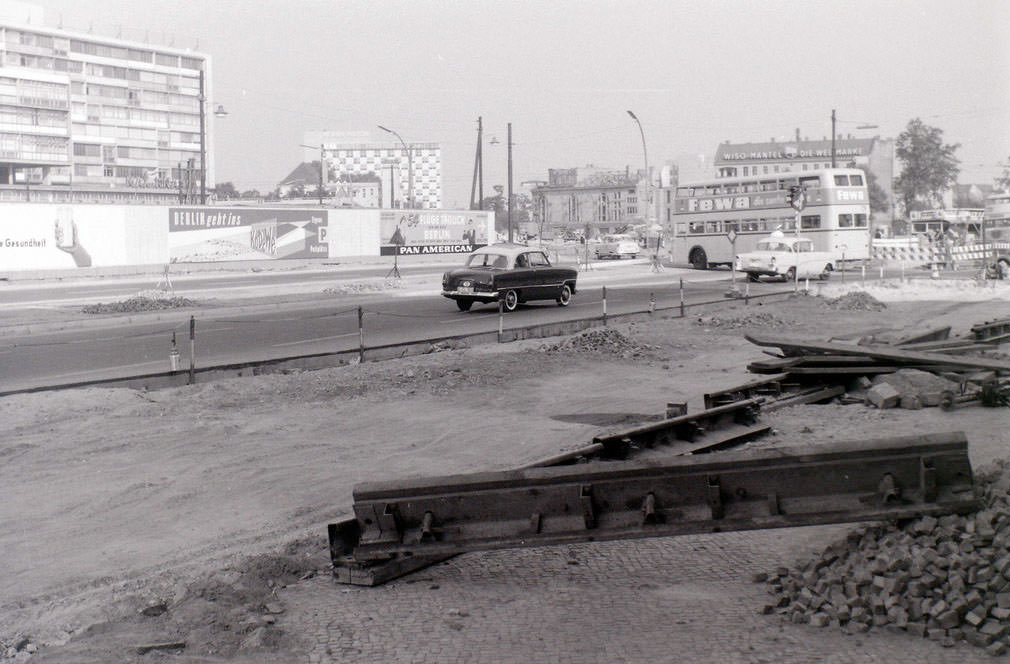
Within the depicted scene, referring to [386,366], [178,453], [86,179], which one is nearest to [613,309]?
[386,366]

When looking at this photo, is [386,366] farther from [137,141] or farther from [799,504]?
[137,141]

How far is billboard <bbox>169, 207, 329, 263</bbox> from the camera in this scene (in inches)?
1944

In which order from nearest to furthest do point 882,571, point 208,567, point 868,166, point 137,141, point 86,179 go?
1. point 882,571
2. point 208,567
3. point 86,179
4. point 137,141
5. point 868,166

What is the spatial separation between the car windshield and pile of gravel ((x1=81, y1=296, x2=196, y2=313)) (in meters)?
7.87

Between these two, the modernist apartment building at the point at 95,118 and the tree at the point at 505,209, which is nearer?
the modernist apartment building at the point at 95,118

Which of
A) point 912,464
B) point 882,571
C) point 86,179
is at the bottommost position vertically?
point 882,571

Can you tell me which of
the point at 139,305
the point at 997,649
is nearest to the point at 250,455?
the point at 997,649

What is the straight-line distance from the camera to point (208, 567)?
6.57 m

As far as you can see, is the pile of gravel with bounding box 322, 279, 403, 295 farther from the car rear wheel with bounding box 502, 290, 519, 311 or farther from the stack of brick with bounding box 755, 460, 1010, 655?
the stack of brick with bounding box 755, 460, 1010, 655

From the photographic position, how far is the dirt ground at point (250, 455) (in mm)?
5750

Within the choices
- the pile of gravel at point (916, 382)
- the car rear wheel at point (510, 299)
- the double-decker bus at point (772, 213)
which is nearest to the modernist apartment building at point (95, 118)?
the double-decker bus at point (772, 213)

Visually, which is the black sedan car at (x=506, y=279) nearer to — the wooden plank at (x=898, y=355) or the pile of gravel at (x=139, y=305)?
the pile of gravel at (x=139, y=305)

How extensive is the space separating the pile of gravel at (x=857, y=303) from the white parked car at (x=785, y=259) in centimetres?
1118

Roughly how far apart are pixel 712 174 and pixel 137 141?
90443mm
